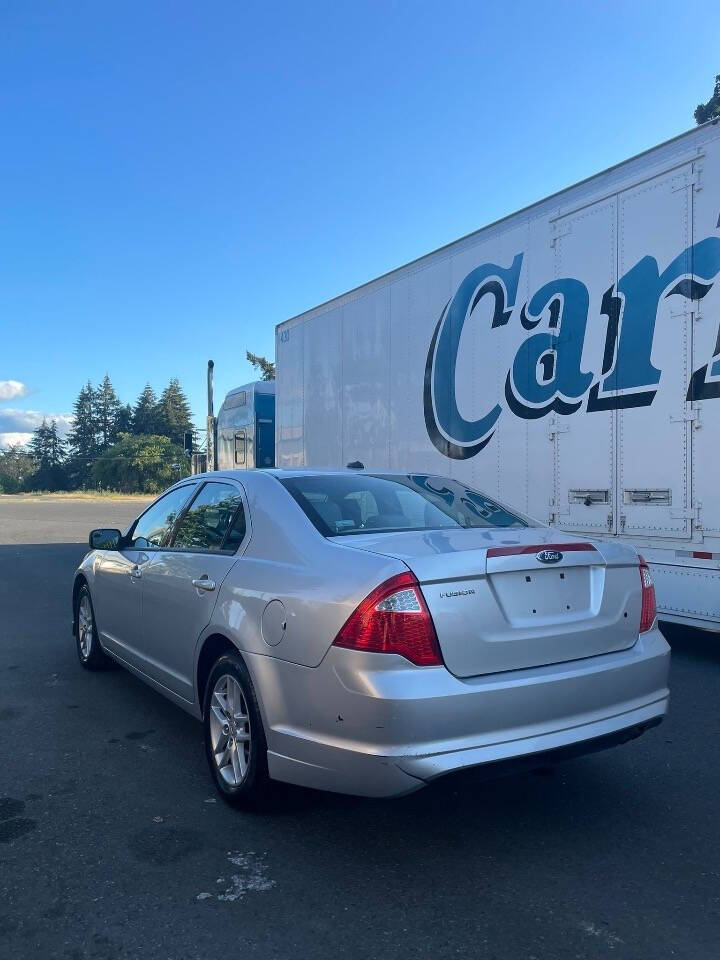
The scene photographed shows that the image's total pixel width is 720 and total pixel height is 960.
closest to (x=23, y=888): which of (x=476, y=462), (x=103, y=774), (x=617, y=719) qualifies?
(x=103, y=774)

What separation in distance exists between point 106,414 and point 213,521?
10812 cm

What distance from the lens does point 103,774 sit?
3943 mm

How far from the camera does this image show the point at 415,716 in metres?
2.74

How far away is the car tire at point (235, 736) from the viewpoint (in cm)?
329

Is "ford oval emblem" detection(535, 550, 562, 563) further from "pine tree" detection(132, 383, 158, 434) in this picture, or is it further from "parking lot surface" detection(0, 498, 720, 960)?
"pine tree" detection(132, 383, 158, 434)

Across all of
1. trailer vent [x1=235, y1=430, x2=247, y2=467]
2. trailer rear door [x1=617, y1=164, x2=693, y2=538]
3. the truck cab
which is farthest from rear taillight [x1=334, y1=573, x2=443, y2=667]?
trailer vent [x1=235, y1=430, x2=247, y2=467]

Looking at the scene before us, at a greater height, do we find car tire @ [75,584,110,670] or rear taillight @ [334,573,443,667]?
rear taillight @ [334,573,443,667]

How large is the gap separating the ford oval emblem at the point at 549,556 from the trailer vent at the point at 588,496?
3.43 metres

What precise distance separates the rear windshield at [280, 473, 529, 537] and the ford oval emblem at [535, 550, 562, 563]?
64 cm

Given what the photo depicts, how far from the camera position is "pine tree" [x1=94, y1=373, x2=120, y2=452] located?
344 feet

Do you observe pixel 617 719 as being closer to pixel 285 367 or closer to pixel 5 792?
pixel 5 792

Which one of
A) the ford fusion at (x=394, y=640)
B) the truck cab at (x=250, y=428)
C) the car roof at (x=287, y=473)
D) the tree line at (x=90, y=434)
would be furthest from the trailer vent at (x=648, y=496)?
the tree line at (x=90, y=434)

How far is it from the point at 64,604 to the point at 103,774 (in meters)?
5.80

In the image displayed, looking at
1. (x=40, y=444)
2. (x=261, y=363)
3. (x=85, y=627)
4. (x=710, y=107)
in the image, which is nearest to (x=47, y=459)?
(x=40, y=444)
